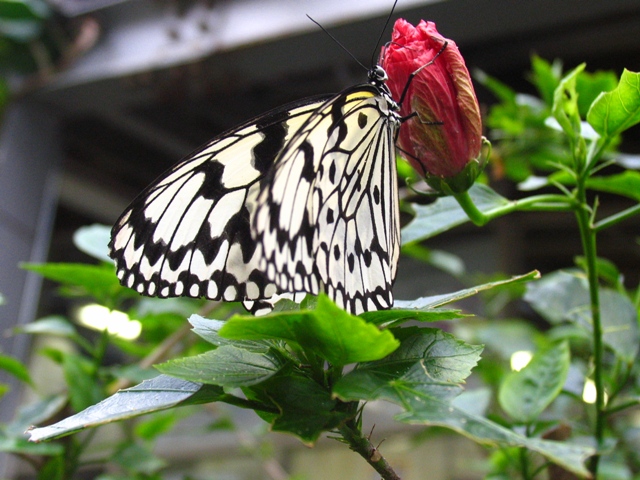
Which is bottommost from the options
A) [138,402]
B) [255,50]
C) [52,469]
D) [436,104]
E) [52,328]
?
[52,469]

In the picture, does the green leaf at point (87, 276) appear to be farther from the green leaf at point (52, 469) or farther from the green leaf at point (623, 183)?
the green leaf at point (623, 183)

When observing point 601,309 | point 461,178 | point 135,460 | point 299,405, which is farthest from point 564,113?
point 135,460

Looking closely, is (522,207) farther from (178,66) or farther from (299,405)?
(178,66)

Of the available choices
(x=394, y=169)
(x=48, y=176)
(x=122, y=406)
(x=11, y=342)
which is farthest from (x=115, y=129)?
(x=122, y=406)

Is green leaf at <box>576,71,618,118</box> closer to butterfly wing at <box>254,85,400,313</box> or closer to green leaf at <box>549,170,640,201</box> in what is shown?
green leaf at <box>549,170,640,201</box>

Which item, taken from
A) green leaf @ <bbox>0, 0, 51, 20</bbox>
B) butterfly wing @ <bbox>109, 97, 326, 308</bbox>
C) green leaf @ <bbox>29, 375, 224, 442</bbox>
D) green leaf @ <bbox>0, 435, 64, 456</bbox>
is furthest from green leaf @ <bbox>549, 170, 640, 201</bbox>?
green leaf @ <bbox>0, 0, 51, 20</bbox>

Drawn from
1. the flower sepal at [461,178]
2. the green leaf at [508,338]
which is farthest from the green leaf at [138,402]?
the green leaf at [508,338]
